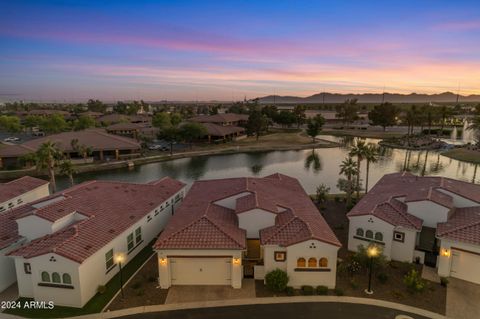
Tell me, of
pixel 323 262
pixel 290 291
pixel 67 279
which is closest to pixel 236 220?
pixel 290 291

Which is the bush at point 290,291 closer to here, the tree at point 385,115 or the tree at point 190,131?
the tree at point 190,131

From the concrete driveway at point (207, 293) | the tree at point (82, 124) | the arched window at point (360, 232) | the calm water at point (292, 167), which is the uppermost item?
the tree at point (82, 124)

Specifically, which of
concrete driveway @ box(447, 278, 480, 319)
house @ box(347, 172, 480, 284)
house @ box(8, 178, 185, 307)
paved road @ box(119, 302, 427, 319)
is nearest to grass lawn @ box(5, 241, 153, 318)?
house @ box(8, 178, 185, 307)

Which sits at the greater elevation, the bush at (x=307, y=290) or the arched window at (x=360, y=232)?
the arched window at (x=360, y=232)

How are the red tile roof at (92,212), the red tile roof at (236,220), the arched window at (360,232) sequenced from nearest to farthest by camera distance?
the red tile roof at (92,212) → the red tile roof at (236,220) → the arched window at (360,232)

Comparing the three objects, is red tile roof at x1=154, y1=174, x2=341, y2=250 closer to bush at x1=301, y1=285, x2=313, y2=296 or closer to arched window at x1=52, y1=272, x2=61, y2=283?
bush at x1=301, y1=285, x2=313, y2=296

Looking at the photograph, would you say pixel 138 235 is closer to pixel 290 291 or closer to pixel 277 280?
pixel 277 280

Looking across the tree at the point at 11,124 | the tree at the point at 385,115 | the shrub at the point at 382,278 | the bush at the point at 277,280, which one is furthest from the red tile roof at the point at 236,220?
the tree at the point at 385,115

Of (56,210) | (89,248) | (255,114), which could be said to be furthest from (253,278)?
(255,114)

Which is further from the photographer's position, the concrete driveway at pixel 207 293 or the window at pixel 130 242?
the window at pixel 130 242
